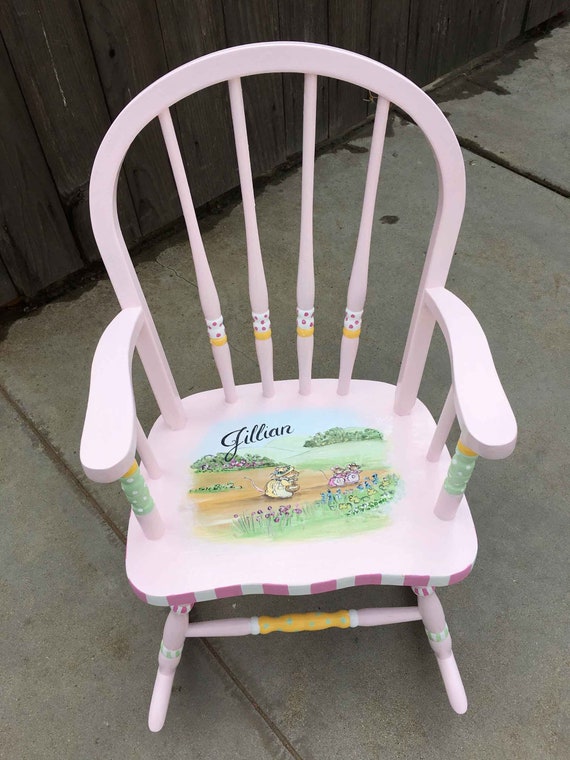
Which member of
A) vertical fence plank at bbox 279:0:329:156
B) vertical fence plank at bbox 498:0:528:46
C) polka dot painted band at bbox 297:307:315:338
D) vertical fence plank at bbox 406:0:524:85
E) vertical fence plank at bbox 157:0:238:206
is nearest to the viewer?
polka dot painted band at bbox 297:307:315:338

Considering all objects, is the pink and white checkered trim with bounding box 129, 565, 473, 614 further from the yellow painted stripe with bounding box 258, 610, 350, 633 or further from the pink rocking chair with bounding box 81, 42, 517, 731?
the yellow painted stripe with bounding box 258, 610, 350, 633

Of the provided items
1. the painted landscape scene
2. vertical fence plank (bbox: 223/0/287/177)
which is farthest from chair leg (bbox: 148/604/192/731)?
vertical fence plank (bbox: 223/0/287/177)

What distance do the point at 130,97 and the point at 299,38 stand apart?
58 centimetres

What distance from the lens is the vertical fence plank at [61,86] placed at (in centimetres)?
149

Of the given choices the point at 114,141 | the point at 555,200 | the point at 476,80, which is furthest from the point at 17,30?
the point at 476,80

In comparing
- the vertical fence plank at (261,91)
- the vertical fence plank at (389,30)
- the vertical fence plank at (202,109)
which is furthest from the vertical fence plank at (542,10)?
the vertical fence plank at (202,109)

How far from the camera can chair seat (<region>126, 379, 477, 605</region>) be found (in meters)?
0.92

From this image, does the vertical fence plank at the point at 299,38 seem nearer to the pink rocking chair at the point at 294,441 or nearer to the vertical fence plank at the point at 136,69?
the vertical fence plank at the point at 136,69

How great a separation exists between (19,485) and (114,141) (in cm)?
95

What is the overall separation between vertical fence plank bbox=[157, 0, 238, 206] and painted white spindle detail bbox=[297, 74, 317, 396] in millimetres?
979

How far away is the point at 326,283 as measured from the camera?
1.93 meters

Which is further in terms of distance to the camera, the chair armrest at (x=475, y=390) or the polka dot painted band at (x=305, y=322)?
the polka dot painted band at (x=305, y=322)

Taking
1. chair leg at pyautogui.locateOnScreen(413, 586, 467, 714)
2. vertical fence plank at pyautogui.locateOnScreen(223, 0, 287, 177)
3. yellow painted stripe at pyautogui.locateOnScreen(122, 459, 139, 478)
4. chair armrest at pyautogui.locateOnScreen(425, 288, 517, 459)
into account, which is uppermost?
chair armrest at pyautogui.locateOnScreen(425, 288, 517, 459)

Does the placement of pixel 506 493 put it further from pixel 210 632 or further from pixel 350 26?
pixel 350 26
